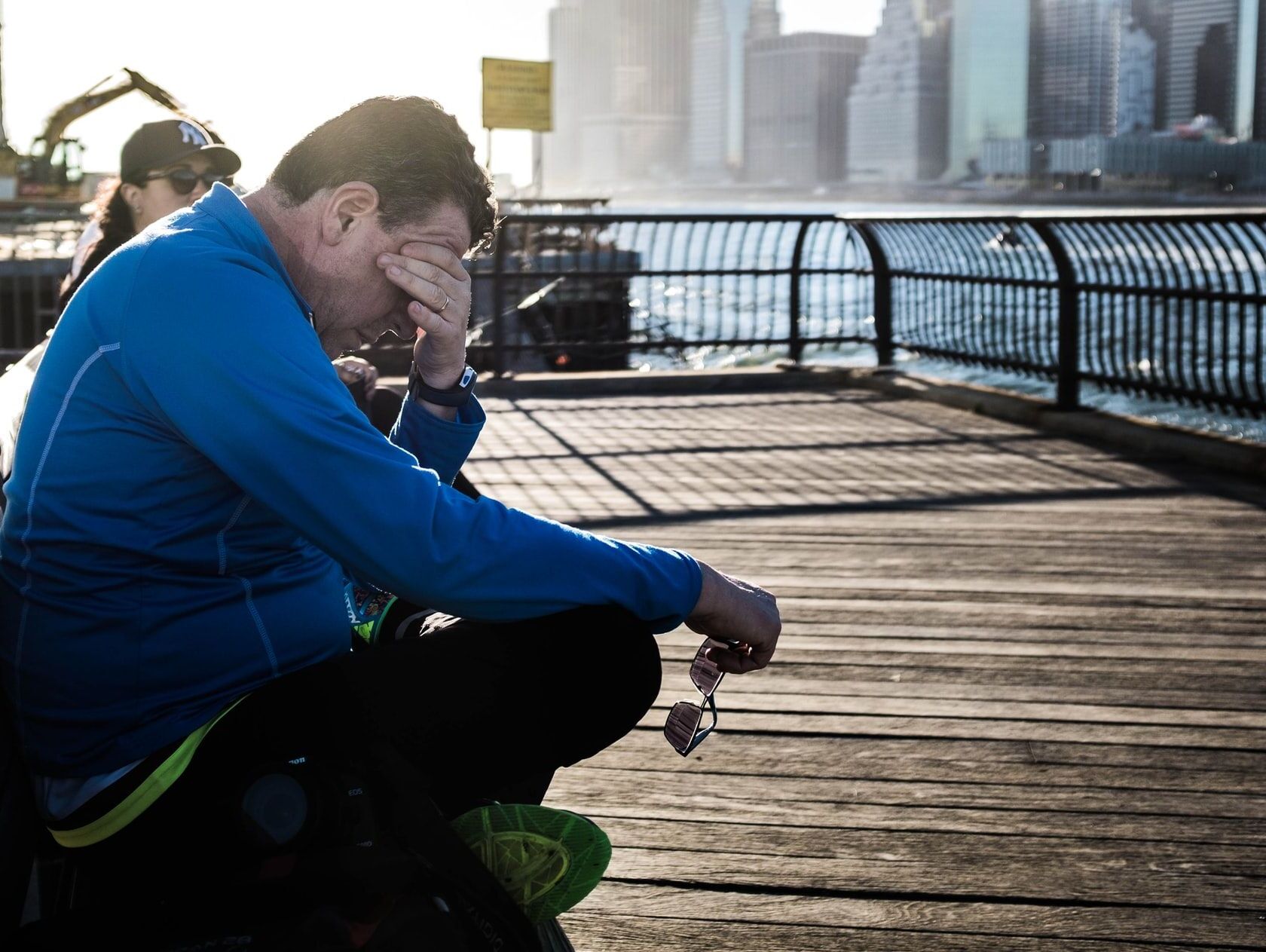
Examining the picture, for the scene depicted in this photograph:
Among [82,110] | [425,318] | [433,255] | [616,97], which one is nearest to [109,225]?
[425,318]

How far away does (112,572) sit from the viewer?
166cm

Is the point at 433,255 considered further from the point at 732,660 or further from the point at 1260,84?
the point at 1260,84

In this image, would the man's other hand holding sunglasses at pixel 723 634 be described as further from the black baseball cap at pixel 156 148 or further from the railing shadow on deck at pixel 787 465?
the railing shadow on deck at pixel 787 465

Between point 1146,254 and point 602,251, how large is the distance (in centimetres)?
1545

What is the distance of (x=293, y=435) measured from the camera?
61.9 inches

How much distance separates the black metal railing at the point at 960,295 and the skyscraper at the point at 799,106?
12796 centimetres

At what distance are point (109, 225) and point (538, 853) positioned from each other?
2672mm

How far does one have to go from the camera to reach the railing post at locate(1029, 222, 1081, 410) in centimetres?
809

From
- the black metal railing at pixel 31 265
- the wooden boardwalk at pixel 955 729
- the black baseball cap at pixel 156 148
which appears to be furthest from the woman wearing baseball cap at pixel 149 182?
the black metal railing at pixel 31 265

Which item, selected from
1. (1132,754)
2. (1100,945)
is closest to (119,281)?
(1100,945)

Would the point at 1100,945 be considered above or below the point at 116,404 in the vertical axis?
below

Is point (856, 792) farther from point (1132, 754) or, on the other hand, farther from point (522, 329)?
point (522, 329)

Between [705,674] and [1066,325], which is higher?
[1066,325]

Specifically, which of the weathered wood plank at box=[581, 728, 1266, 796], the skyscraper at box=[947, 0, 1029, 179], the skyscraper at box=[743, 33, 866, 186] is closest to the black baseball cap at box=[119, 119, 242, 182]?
the weathered wood plank at box=[581, 728, 1266, 796]
